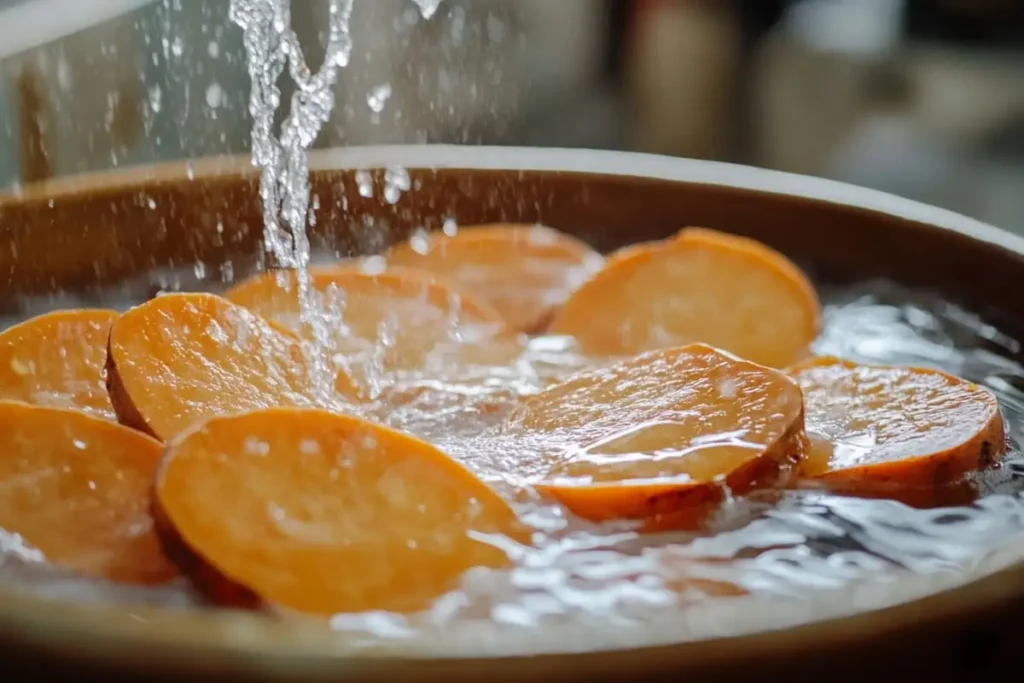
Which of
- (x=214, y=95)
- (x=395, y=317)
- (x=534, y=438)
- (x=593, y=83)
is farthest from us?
(x=593, y=83)

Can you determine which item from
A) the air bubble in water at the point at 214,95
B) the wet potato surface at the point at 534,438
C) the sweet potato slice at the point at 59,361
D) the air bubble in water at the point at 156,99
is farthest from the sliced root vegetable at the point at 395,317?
the air bubble in water at the point at 214,95

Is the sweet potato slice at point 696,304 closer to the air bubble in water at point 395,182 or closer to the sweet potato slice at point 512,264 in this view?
the sweet potato slice at point 512,264

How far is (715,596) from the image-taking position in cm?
39

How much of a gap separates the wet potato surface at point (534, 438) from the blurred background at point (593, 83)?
0.53 m

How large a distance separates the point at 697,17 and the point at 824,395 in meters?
2.62

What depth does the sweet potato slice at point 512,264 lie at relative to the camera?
0.74 meters

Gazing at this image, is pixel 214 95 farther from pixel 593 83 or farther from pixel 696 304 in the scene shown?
pixel 593 83

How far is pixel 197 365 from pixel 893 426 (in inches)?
12.8

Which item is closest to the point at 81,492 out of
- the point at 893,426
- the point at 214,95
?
the point at 893,426

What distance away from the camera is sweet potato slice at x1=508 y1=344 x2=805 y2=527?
0.45 meters

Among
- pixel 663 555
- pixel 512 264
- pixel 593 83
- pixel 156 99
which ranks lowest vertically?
pixel 663 555

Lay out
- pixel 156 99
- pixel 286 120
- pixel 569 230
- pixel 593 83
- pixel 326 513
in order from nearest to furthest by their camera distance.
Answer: pixel 326 513
pixel 286 120
pixel 569 230
pixel 156 99
pixel 593 83

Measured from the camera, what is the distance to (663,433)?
1.63 ft

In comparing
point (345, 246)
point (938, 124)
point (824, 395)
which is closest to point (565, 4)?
point (938, 124)
